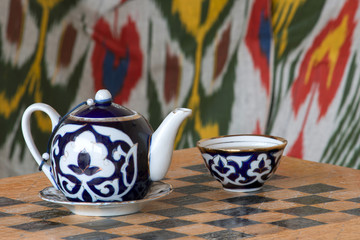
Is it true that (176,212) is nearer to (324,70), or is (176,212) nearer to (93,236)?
(93,236)

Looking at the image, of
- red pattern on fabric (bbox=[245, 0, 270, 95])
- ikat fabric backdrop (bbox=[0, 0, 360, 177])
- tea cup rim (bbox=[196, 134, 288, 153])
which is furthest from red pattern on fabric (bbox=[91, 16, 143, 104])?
tea cup rim (bbox=[196, 134, 288, 153])

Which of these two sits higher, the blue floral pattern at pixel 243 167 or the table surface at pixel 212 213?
the blue floral pattern at pixel 243 167

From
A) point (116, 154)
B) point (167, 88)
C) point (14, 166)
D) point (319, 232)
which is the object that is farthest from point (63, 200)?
point (167, 88)

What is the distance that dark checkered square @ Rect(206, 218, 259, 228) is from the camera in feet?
3.14

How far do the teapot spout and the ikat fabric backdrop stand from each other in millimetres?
1110

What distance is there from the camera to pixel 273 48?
2.38 meters

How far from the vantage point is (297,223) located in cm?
96

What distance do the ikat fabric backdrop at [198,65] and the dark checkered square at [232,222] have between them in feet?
3.92

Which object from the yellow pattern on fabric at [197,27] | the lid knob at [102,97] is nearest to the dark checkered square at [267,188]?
the lid knob at [102,97]

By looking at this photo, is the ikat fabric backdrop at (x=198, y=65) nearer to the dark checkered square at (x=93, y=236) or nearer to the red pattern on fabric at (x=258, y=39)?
the red pattern on fabric at (x=258, y=39)

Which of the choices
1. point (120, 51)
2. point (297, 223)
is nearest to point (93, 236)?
point (297, 223)

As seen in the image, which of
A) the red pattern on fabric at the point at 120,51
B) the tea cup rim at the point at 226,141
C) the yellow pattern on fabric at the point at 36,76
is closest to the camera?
the tea cup rim at the point at 226,141

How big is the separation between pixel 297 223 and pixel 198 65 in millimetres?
1524

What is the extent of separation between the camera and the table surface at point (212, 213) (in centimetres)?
93
